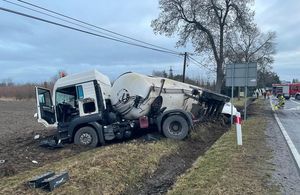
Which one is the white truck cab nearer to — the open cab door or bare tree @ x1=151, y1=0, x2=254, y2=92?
the open cab door

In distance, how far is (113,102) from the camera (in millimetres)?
15211

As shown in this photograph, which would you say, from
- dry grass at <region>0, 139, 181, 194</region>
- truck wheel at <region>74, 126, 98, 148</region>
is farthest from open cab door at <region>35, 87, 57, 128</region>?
dry grass at <region>0, 139, 181, 194</region>

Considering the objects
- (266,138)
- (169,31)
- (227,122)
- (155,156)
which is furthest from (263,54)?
(155,156)

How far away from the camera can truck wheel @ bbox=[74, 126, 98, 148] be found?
14.1 metres

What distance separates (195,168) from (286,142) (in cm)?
569

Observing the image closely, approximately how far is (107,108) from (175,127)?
8.61 ft

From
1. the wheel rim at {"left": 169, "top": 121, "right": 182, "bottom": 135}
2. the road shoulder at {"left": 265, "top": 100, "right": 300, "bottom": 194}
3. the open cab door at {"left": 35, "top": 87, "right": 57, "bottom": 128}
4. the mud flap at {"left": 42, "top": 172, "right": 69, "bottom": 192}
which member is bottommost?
the road shoulder at {"left": 265, "top": 100, "right": 300, "bottom": 194}

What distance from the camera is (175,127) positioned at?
15.0 m

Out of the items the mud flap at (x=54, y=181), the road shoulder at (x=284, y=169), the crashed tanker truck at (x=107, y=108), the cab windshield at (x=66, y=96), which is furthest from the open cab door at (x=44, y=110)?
the road shoulder at (x=284, y=169)

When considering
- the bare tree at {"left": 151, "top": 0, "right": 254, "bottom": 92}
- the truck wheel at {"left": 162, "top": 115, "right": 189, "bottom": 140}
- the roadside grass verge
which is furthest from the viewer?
the bare tree at {"left": 151, "top": 0, "right": 254, "bottom": 92}

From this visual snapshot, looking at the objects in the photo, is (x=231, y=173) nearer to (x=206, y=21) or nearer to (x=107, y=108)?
(x=107, y=108)

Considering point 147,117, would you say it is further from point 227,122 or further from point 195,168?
point 227,122

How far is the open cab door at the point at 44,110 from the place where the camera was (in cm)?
1435

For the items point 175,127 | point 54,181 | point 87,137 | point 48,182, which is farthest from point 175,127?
point 48,182
